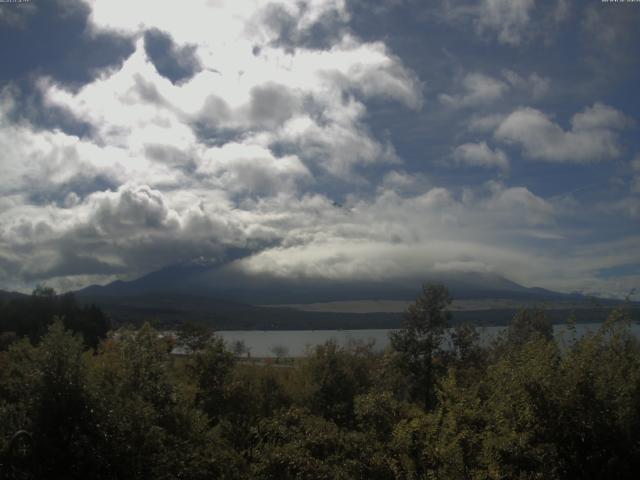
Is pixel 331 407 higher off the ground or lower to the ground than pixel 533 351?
lower

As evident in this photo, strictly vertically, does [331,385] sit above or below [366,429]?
below

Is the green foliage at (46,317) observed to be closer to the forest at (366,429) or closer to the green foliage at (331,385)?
the green foliage at (331,385)

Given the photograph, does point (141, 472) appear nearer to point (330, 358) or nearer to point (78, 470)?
point (78, 470)

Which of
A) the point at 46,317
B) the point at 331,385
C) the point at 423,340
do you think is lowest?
the point at 331,385

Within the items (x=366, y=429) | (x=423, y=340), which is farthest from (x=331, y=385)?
(x=366, y=429)

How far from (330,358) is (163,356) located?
13.0m

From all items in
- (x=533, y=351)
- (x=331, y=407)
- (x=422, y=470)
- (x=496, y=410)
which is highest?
(x=533, y=351)

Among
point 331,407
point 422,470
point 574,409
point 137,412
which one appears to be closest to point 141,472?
point 137,412

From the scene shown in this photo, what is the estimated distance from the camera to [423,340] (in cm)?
3606

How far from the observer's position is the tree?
1415 inches

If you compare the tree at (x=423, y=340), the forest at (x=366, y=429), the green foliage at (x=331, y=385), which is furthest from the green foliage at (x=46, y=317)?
the forest at (x=366, y=429)

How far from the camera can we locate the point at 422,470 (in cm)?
1499

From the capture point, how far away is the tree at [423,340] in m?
35.9

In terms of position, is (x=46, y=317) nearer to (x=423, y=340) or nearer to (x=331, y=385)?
(x=331, y=385)
